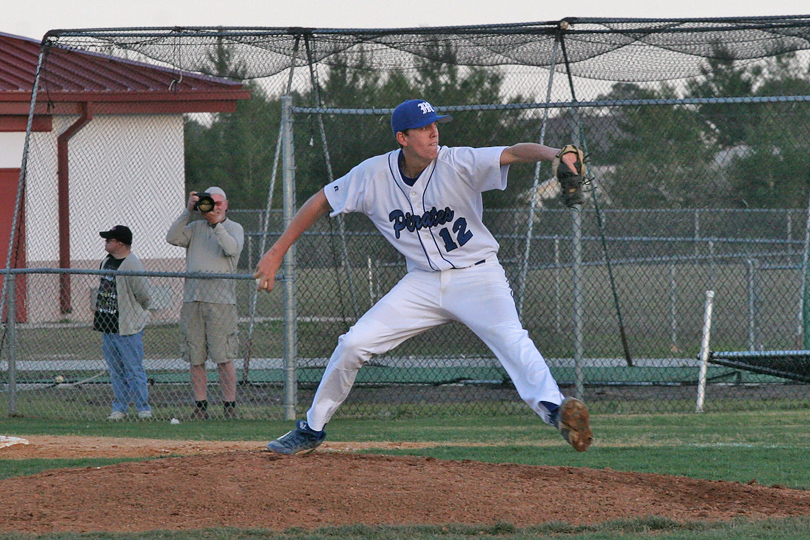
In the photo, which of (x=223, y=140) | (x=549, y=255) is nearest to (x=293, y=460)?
(x=549, y=255)

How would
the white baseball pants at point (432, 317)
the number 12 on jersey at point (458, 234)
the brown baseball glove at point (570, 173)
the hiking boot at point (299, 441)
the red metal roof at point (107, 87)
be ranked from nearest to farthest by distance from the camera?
the brown baseball glove at point (570, 173) → the white baseball pants at point (432, 317) → the number 12 on jersey at point (458, 234) → the hiking boot at point (299, 441) → the red metal roof at point (107, 87)

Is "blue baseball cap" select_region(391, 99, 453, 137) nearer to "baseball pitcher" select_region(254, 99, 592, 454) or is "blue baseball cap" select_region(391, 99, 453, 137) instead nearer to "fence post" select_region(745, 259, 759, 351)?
"baseball pitcher" select_region(254, 99, 592, 454)

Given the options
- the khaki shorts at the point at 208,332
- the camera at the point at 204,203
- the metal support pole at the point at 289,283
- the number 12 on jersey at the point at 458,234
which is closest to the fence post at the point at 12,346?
the khaki shorts at the point at 208,332

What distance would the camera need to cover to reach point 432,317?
5.44 meters

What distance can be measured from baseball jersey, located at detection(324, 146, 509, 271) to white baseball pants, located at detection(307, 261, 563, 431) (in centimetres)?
10

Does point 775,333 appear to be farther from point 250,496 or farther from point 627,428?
point 250,496

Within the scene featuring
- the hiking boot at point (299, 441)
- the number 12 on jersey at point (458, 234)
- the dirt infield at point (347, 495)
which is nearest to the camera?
the dirt infield at point (347, 495)

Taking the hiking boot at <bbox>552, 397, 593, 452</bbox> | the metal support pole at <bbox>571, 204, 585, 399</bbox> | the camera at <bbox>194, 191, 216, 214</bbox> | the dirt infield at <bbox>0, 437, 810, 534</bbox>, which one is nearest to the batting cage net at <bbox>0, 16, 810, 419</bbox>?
the metal support pole at <bbox>571, 204, 585, 399</bbox>

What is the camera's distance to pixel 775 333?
49.0ft

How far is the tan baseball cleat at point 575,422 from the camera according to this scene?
4645mm

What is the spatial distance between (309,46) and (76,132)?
5.34 m

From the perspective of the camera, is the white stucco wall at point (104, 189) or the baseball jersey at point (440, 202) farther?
the white stucco wall at point (104, 189)

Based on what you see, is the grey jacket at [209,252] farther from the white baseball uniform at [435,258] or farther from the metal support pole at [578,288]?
the white baseball uniform at [435,258]

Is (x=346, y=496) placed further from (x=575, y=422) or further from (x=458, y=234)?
(x=458, y=234)
